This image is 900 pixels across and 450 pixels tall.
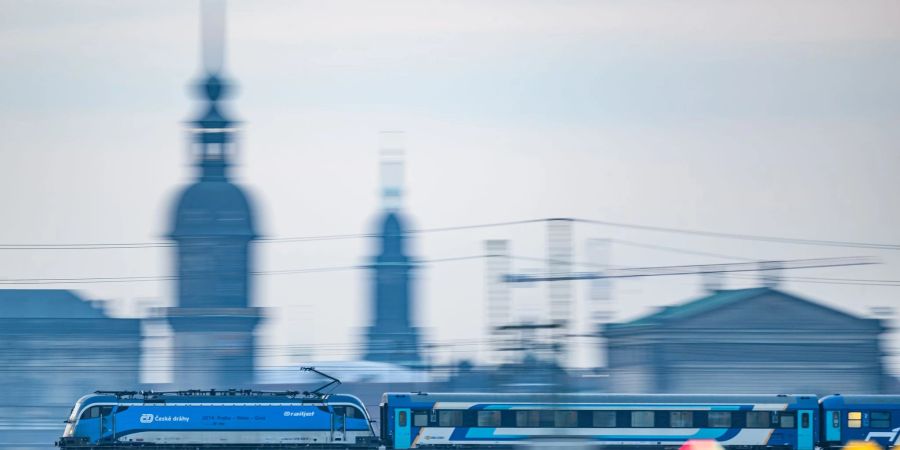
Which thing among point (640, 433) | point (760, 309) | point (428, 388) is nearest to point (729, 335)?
point (760, 309)

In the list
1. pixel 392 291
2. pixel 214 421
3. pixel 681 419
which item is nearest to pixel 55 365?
pixel 392 291

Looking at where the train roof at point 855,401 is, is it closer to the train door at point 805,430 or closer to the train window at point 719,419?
the train door at point 805,430

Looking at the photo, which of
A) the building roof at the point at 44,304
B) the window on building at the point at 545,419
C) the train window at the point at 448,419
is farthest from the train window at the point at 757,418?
the building roof at the point at 44,304

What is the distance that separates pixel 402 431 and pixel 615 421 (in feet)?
25.1

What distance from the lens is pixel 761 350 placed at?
403 feet

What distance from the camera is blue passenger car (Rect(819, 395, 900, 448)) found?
68.2 metres

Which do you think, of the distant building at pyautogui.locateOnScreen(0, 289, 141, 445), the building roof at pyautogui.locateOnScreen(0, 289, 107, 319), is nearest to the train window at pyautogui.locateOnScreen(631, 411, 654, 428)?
the distant building at pyautogui.locateOnScreen(0, 289, 141, 445)

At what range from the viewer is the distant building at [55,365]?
14012cm

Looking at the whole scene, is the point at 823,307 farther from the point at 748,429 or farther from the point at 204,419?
the point at 204,419

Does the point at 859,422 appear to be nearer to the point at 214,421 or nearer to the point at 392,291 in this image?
the point at 214,421

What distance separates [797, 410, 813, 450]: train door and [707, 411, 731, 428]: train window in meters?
2.52

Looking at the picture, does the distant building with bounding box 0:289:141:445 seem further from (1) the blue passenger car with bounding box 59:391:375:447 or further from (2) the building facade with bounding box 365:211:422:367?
(1) the blue passenger car with bounding box 59:391:375:447

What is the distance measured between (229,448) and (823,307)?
65.2m

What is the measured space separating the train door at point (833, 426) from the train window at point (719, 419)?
11.5 ft
